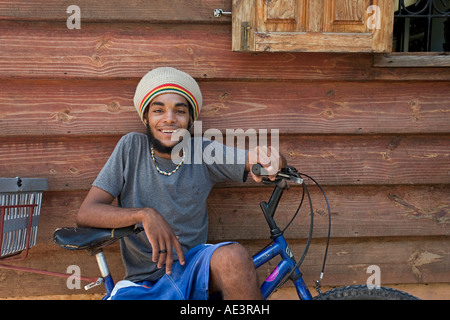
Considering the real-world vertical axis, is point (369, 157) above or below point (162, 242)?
above

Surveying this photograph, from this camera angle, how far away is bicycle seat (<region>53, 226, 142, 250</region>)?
178cm

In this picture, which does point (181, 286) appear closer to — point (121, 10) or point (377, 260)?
point (377, 260)

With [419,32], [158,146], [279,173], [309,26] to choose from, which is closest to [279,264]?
[279,173]

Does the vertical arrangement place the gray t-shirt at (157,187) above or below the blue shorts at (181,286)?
above

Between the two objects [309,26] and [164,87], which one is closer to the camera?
[164,87]

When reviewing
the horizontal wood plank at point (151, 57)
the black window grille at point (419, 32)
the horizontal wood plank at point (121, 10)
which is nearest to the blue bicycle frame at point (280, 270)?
the horizontal wood plank at point (151, 57)

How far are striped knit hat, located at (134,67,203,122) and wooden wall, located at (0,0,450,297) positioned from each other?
0.22 metres

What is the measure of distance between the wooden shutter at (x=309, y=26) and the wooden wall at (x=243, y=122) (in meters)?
0.17

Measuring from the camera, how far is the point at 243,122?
2428mm

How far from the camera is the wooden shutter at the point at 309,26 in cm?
221

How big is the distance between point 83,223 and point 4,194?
0.39 meters

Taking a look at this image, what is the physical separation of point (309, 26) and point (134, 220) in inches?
50.4

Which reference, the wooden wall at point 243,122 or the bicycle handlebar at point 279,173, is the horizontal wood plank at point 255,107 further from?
the bicycle handlebar at point 279,173
